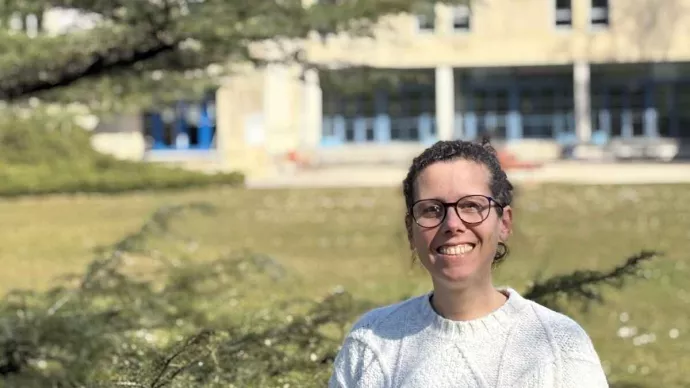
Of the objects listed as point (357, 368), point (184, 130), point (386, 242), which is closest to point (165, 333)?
point (357, 368)

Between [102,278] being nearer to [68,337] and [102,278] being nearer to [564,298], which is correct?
[68,337]

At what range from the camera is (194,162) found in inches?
1324

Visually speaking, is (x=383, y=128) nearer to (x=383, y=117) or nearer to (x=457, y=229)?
(x=383, y=117)

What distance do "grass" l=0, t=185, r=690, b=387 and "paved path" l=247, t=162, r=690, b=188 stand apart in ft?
7.59

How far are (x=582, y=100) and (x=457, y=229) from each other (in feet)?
116

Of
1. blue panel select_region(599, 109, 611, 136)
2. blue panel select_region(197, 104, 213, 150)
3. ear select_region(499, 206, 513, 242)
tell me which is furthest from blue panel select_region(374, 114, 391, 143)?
ear select_region(499, 206, 513, 242)

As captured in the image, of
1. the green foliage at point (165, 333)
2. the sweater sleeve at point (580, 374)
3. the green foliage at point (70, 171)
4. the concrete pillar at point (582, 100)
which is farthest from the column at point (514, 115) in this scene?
the sweater sleeve at point (580, 374)

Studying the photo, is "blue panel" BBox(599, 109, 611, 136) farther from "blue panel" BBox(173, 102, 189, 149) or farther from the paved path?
"blue panel" BBox(173, 102, 189, 149)

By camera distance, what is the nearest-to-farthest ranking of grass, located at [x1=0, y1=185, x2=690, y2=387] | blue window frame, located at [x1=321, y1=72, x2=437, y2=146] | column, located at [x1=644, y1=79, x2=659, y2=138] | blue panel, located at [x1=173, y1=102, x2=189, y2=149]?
grass, located at [x1=0, y1=185, x2=690, y2=387] → blue panel, located at [x1=173, y1=102, x2=189, y2=149] → column, located at [x1=644, y1=79, x2=659, y2=138] → blue window frame, located at [x1=321, y1=72, x2=437, y2=146]

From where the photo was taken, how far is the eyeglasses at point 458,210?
2.26 m

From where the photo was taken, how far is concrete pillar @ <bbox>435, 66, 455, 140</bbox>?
1468 inches

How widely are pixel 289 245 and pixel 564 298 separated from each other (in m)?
9.74

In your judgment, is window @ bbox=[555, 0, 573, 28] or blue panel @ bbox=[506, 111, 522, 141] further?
blue panel @ bbox=[506, 111, 522, 141]

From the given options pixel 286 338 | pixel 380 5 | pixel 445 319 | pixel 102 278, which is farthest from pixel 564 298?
pixel 102 278
